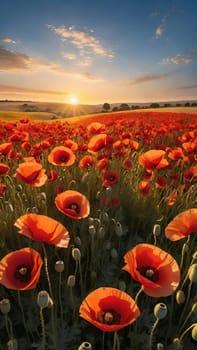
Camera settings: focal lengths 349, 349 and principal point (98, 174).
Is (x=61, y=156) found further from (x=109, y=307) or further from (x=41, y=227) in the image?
(x=109, y=307)

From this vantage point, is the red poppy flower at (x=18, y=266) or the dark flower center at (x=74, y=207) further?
→ the dark flower center at (x=74, y=207)

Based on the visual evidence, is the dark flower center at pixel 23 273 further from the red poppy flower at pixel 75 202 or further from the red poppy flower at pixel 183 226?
the red poppy flower at pixel 183 226

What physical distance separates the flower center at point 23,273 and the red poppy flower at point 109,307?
0.36 m

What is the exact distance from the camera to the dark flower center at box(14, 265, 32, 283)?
146cm

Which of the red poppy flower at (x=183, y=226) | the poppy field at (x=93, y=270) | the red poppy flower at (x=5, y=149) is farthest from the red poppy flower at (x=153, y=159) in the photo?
the red poppy flower at (x=5, y=149)

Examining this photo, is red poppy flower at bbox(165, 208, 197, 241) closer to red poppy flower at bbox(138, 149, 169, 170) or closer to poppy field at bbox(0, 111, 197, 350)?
poppy field at bbox(0, 111, 197, 350)

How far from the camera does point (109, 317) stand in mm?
1192

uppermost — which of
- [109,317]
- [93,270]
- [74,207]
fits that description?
[74,207]

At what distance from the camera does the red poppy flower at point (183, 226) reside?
5.60ft

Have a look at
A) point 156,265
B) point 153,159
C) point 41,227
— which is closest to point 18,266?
point 41,227

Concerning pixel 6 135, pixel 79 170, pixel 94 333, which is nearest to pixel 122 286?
pixel 94 333

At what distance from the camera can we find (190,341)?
6.89 feet

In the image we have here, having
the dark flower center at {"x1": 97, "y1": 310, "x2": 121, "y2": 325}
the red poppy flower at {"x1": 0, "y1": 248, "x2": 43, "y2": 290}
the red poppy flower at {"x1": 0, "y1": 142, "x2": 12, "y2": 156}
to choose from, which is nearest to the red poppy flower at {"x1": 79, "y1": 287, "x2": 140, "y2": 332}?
the dark flower center at {"x1": 97, "y1": 310, "x2": 121, "y2": 325}

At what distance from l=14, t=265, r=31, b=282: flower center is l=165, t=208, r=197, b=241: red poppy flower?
694 mm
